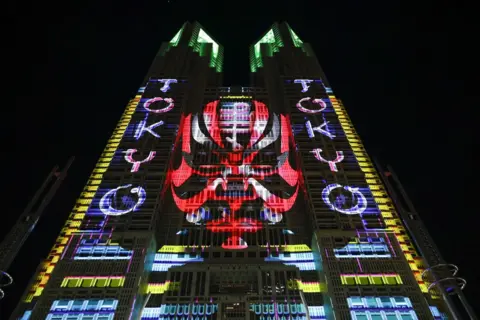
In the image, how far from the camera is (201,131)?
68.8 m

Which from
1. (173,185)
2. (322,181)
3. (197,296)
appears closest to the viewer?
(197,296)

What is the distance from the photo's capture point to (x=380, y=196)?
165ft

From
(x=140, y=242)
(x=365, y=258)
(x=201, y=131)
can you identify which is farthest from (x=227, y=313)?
(x=201, y=131)

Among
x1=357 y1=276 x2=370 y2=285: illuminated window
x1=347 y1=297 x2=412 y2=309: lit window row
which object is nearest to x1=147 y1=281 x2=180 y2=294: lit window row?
x1=347 y1=297 x2=412 y2=309: lit window row

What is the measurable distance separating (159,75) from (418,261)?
54.4 metres

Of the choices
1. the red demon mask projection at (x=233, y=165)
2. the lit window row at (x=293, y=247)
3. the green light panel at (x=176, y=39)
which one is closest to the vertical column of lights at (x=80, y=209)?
the red demon mask projection at (x=233, y=165)

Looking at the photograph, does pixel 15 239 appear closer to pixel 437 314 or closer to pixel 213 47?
pixel 437 314

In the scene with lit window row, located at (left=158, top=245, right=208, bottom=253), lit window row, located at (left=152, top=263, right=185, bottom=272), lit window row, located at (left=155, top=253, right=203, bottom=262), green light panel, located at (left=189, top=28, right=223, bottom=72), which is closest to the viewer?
lit window row, located at (left=152, top=263, right=185, bottom=272)

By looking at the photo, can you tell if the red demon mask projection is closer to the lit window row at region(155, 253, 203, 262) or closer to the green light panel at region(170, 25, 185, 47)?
the lit window row at region(155, 253, 203, 262)

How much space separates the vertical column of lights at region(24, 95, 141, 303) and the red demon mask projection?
28.2 ft

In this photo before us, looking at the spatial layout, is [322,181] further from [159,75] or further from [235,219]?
[159,75]

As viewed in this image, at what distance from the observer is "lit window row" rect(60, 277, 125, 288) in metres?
37.9

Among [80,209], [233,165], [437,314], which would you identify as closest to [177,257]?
[80,209]

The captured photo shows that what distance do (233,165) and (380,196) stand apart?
840 inches
